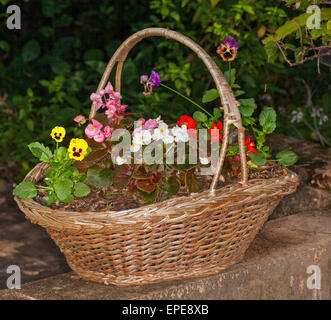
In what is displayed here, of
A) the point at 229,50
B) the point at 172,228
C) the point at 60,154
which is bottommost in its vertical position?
the point at 172,228

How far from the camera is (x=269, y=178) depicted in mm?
1969

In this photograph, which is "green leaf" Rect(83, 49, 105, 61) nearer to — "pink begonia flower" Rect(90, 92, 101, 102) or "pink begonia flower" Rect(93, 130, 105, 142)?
"pink begonia flower" Rect(90, 92, 101, 102)

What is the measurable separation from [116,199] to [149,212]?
0.46m

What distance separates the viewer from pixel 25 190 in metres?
1.77

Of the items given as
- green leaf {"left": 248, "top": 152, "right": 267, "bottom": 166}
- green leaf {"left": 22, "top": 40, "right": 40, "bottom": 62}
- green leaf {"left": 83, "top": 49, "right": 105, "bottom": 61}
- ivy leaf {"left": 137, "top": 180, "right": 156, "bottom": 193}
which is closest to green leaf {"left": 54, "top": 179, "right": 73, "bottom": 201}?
ivy leaf {"left": 137, "top": 180, "right": 156, "bottom": 193}

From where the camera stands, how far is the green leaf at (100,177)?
5.98ft

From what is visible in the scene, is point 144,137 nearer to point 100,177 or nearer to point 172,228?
point 100,177

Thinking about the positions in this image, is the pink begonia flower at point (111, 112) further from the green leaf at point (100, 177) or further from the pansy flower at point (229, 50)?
the pansy flower at point (229, 50)

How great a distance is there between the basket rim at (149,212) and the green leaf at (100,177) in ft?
0.63

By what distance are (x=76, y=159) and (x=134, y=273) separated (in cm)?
41

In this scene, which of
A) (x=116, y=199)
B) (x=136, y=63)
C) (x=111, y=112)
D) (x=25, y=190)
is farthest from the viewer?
(x=136, y=63)

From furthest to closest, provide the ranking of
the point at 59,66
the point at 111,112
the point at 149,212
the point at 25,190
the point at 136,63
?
the point at 59,66 < the point at 136,63 < the point at 111,112 < the point at 25,190 < the point at 149,212

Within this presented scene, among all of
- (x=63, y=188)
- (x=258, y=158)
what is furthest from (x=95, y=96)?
(x=258, y=158)
